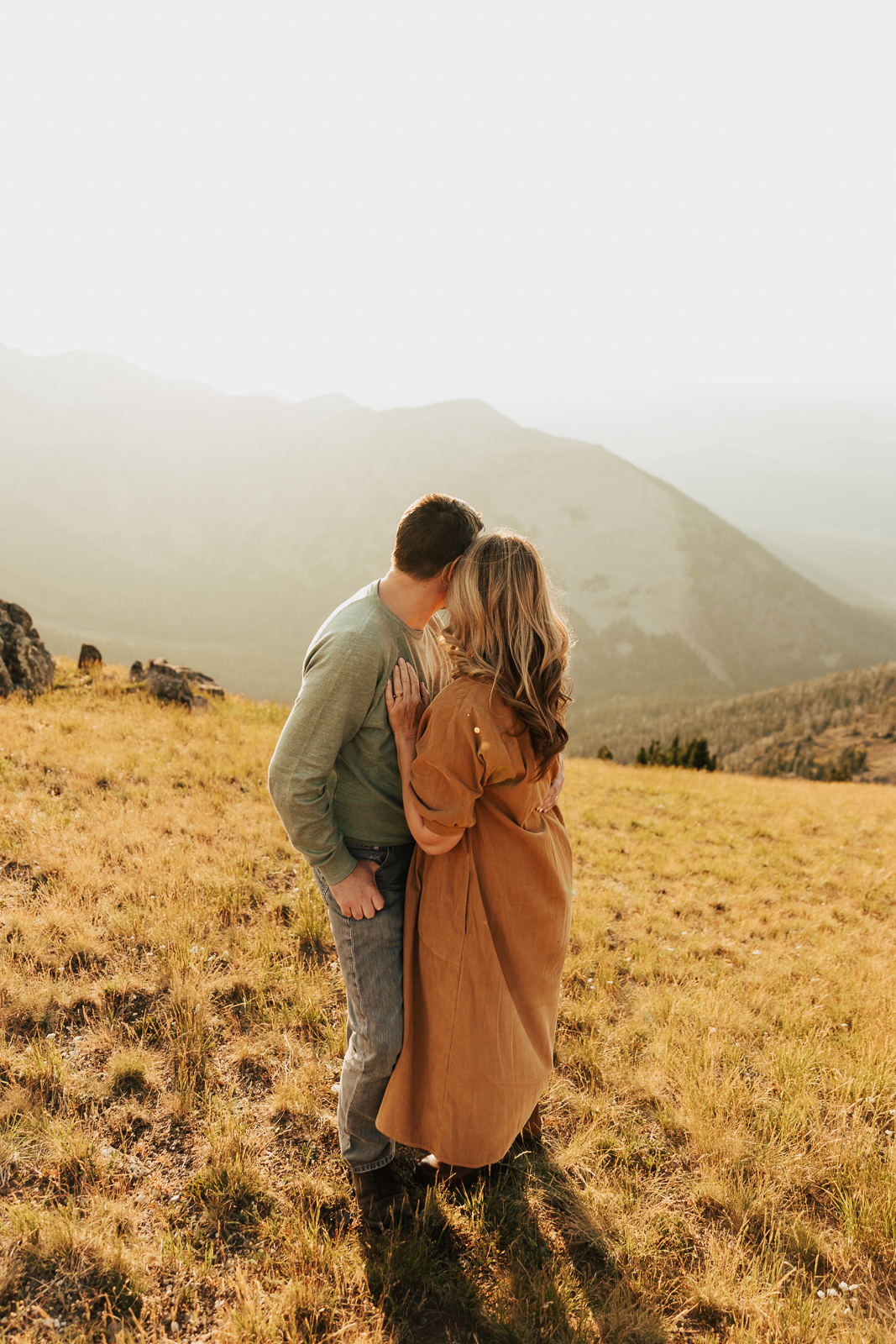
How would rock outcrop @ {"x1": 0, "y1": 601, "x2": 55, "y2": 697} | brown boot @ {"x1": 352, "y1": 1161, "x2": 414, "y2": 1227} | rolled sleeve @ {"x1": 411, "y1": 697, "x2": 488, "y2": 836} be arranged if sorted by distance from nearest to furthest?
rolled sleeve @ {"x1": 411, "y1": 697, "x2": 488, "y2": 836} < brown boot @ {"x1": 352, "y1": 1161, "x2": 414, "y2": 1227} < rock outcrop @ {"x1": 0, "y1": 601, "x2": 55, "y2": 697}

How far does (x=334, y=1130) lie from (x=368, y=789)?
1853 millimetres

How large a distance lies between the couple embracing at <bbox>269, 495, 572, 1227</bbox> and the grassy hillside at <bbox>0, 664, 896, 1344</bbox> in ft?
1.53

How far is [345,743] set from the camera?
7.57ft

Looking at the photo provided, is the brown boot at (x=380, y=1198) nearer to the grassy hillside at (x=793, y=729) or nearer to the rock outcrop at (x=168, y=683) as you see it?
the rock outcrop at (x=168, y=683)

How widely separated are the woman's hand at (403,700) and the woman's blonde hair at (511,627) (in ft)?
0.60

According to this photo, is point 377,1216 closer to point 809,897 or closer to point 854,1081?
point 854,1081

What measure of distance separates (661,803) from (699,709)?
93.1 m

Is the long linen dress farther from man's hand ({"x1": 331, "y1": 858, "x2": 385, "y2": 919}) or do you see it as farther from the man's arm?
the man's arm

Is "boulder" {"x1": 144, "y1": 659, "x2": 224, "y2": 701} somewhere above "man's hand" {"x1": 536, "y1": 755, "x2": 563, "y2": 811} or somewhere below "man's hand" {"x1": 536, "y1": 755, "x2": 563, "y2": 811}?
below

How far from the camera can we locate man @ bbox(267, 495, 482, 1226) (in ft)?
6.91

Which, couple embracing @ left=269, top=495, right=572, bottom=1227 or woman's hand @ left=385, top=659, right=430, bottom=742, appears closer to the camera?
couple embracing @ left=269, top=495, right=572, bottom=1227

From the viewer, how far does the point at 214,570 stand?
192m

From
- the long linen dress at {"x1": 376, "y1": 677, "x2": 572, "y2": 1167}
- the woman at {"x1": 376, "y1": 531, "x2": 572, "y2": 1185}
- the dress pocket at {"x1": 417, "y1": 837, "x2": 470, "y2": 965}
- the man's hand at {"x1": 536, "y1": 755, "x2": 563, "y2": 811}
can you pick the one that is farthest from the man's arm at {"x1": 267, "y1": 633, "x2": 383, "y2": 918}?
the man's hand at {"x1": 536, "y1": 755, "x2": 563, "y2": 811}

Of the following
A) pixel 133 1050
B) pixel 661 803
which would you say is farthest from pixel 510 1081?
pixel 661 803
